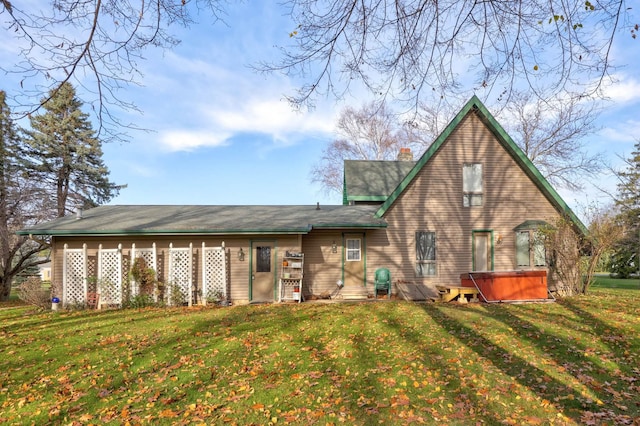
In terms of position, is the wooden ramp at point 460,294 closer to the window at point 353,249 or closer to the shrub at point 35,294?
the window at point 353,249

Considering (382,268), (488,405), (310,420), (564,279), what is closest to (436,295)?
(382,268)

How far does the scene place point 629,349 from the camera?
21.8ft

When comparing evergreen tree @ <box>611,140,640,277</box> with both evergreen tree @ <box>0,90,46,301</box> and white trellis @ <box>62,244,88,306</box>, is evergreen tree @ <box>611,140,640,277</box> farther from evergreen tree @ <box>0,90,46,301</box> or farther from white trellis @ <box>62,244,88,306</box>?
evergreen tree @ <box>0,90,46,301</box>

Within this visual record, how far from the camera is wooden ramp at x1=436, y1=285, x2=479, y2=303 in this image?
1252 cm

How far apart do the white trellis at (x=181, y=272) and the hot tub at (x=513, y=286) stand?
10256 millimetres

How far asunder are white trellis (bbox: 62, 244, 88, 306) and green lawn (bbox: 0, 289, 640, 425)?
247 cm

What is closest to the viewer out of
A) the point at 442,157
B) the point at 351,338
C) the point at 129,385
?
the point at 129,385

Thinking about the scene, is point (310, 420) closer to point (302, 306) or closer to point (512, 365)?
point (512, 365)

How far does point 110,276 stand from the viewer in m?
12.6

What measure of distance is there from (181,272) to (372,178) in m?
10.7

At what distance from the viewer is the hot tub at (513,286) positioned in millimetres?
12219

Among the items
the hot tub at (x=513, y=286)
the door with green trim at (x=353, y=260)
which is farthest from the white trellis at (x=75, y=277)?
Result: the hot tub at (x=513, y=286)

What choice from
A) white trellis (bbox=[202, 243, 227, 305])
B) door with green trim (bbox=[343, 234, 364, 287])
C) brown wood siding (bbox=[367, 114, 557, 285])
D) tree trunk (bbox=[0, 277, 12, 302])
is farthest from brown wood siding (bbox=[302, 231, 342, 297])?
tree trunk (bbox=[0, 277, 12, 302])

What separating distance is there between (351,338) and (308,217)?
7.53m
